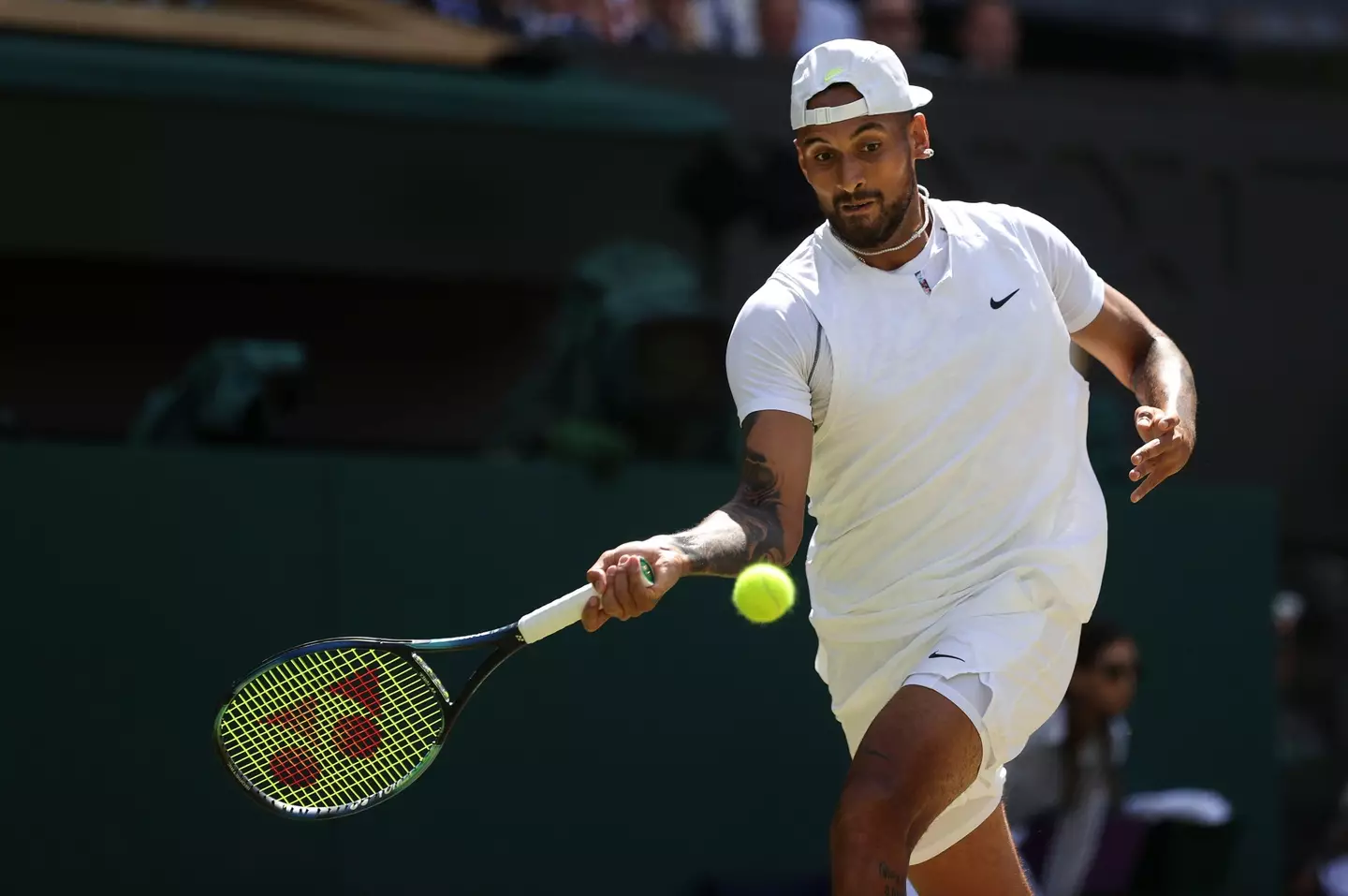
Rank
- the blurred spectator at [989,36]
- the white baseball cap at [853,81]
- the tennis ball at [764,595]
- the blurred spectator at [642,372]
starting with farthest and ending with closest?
the blurred spectator at [989,36] → the blurred spectator at [642,372] → the white baseball cap at [853,81] → the tennis ball at [764,595]

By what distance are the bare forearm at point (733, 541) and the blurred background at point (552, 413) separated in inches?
119

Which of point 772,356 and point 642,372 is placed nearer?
point 772,356

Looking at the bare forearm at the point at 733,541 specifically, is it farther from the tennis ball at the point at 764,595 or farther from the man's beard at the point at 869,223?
the man's beard at the point at 869,223

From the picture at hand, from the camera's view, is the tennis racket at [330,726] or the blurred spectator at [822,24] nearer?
the tennis racket at [330,726]

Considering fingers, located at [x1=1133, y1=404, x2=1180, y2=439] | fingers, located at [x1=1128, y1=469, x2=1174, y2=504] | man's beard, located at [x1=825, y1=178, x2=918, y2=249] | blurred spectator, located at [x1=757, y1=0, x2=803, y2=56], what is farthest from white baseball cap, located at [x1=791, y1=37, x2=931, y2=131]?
blurred spectator, located at [x1=757, y1=0, x2=803, y2=56]

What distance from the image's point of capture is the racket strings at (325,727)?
4305 mm

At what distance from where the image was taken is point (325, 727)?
4359 mm

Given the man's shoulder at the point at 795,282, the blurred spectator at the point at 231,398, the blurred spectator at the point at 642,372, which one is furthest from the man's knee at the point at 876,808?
the blurred spectator at the point at 642,372

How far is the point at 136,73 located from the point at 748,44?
2.77 metres

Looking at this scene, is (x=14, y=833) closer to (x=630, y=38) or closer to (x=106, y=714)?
(x=106, y=714)

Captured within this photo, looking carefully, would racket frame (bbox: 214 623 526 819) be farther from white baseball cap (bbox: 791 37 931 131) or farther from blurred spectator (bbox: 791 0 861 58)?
blurred spectator (bbox: 791 0 861 58)

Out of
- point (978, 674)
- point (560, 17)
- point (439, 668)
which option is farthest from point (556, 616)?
point (560, 17)

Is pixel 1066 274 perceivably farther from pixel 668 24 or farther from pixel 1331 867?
pixel 668 24

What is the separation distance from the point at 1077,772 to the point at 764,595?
3530mm
